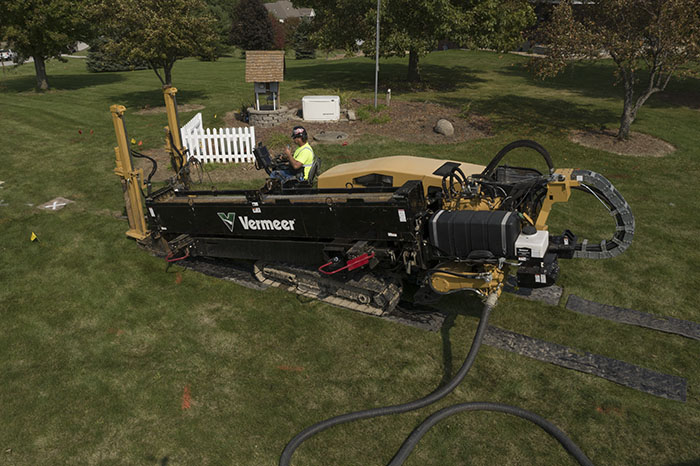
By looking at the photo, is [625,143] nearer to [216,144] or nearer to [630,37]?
[630,37]

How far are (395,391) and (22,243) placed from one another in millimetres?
7926

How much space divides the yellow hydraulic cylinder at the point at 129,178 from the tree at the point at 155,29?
10.8m

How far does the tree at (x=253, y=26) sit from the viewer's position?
51.3 m

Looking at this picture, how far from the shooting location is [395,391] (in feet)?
18.8

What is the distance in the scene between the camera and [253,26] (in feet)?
168

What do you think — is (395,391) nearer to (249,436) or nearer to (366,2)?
(249,436)

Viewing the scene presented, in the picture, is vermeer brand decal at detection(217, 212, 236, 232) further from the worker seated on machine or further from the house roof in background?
the house roof in background

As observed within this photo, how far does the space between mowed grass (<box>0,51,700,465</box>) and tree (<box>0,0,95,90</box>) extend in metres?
14.6

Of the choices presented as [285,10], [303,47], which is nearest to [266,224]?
[303,47]

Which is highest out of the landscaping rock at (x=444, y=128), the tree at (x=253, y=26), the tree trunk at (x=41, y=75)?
the tree at (x=253, y=26)

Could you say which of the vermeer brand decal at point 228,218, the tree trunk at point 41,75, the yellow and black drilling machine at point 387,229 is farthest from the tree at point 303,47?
the vermeer brand decal at point 228,218

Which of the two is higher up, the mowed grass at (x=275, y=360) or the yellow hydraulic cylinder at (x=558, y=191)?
the yellow hydraulic cylinder at (x=558, y=191)

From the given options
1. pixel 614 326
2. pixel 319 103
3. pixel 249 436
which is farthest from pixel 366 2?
pixel 249 436

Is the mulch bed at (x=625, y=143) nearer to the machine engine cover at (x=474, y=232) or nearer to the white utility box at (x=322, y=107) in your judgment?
the white utility box at (x=322, y=107)
